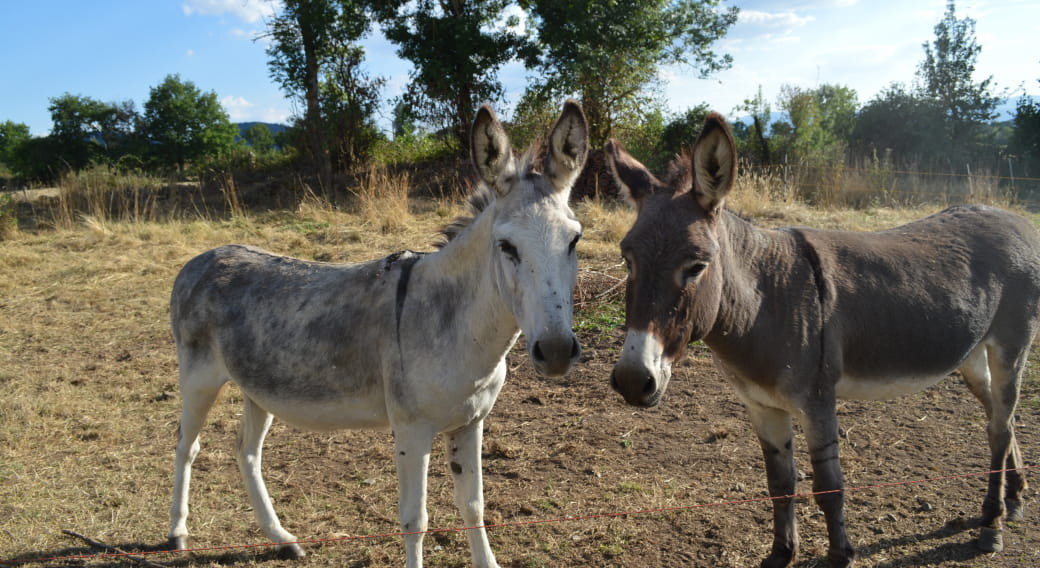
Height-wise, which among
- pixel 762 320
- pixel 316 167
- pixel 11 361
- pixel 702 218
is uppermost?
pixel 316 167

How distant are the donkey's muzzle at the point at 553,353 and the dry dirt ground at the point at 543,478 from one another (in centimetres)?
146

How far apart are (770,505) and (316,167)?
1678 centimetres

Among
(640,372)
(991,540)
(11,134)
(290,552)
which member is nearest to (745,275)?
(640,372)

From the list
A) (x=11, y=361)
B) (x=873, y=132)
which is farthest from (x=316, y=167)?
(x=873, y=132)

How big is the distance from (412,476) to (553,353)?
1031mm

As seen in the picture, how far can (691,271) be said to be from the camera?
2.60m

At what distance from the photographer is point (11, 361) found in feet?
22.9

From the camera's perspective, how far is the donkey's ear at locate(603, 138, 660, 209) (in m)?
2.93

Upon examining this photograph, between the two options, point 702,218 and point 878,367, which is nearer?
point 702,218

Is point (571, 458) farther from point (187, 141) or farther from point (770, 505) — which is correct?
point (187, 141)

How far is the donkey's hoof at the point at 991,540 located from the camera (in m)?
3.46

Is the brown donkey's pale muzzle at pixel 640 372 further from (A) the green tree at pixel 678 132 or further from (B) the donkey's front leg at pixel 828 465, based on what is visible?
(A) the green tree at pixel 678 132

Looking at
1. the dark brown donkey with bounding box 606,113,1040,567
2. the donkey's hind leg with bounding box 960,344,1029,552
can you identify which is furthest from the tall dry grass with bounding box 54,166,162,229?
the donkey's hind leg with bounding box 960,344,1029,552

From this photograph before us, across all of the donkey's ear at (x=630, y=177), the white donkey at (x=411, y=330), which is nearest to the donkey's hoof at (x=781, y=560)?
the white donkey at (x=411, y=330)
